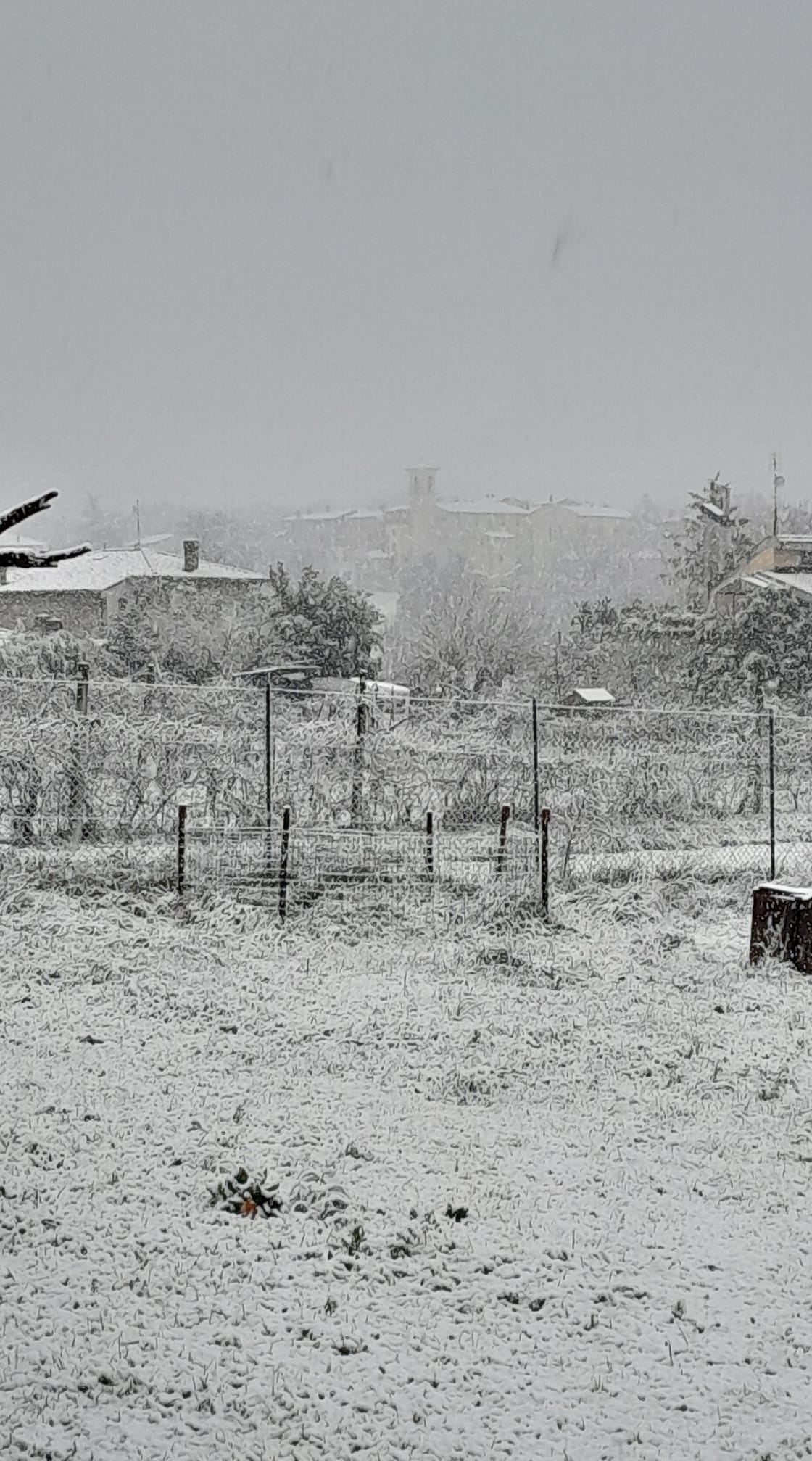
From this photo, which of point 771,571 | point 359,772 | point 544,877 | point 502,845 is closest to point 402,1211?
point 544,877

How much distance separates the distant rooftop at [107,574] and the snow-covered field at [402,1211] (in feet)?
107

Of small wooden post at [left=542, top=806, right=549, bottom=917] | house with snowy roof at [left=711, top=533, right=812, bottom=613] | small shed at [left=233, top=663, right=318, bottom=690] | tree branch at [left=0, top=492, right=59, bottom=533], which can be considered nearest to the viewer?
tree branch at [left=0, top=492, right=59, bottom=533]

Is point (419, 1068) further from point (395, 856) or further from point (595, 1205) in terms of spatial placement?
point (395, 856)

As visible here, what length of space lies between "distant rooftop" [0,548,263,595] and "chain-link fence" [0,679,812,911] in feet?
66.1

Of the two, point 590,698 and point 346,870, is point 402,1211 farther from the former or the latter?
point 590,698

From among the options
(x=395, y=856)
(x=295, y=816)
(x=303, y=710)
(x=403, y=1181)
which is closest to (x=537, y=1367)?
(x=403, y=1181)

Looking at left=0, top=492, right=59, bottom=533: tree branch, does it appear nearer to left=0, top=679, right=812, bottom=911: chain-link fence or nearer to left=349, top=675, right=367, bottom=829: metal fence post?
left=0, top=679, right=812, bottom=911: chain-link fence

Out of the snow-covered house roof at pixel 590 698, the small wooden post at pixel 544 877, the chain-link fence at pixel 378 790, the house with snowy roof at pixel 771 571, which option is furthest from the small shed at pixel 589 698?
the small wooden post at pixel 544 877

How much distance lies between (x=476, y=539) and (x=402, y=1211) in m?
79.6

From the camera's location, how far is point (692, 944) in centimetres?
987

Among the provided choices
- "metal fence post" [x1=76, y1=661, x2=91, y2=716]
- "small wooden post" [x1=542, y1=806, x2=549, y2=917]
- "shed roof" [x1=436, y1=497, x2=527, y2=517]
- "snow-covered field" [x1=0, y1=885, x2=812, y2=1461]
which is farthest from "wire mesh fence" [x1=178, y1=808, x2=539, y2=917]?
"shed roof" [x1=436, y1=497, x2=527, y2=517]

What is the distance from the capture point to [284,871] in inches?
405

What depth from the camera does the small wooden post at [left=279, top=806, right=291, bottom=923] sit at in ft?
33.4

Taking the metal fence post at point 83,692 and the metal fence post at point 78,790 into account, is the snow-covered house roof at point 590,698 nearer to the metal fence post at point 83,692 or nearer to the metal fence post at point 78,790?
the metal fence post at point 83,692
